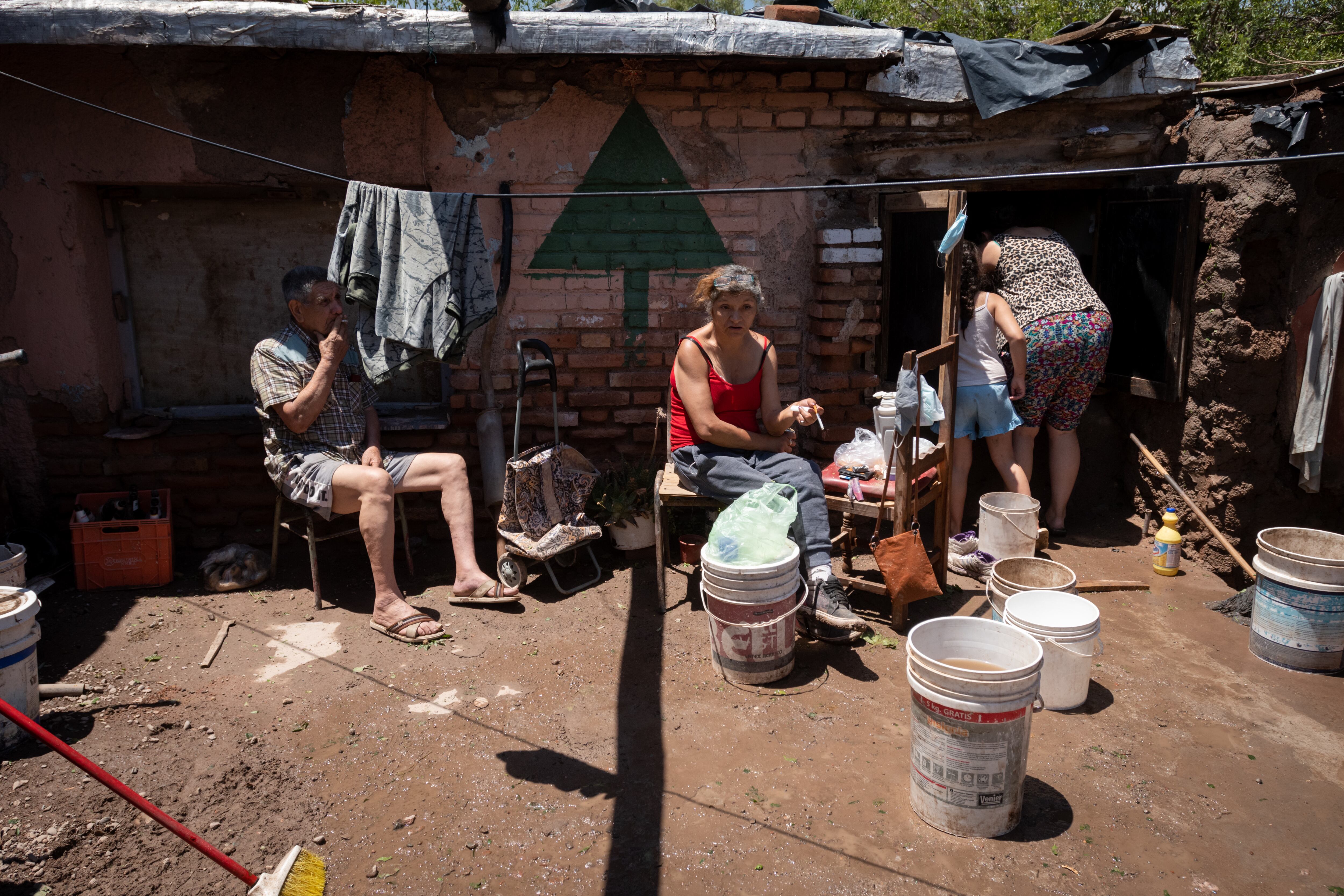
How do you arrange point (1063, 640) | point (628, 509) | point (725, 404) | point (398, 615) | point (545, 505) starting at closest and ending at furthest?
1. point (1063, 640)
2. point (398, 615)
3. point (725, 404)
4. point (545, 505)
5. point (628, 509)

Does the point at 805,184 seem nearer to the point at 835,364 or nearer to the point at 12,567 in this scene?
the point at 835,364

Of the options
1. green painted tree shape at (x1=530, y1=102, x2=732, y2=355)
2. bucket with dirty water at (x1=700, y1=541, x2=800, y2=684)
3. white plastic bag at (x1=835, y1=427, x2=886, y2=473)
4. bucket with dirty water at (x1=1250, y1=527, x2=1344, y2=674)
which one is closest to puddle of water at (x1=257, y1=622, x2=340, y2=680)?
bucket with dirty water at (x1=700, y1=541, x2=800, y2=684)

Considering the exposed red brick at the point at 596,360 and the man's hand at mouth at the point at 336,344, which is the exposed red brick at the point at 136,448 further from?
the exposed red brick at the point at 596,360

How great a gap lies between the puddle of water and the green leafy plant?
1.48 metres

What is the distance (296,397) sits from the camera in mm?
4449

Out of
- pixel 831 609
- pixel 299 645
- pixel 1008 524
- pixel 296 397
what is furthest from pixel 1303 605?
pixel 296 397

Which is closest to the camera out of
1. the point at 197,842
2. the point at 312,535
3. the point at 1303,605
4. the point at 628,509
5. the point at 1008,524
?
the point at 197,842

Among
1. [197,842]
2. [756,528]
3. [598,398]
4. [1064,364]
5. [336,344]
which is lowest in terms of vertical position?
[197,842]

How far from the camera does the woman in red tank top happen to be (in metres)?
4.26

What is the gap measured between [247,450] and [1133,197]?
5.45 m

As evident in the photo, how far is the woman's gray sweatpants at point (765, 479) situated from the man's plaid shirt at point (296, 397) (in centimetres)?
173

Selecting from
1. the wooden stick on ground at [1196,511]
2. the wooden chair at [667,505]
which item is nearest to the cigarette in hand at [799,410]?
the wooden chair at [667,505]

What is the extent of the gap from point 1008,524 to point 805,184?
2257 mm

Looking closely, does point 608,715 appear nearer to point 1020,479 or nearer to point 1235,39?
point 1020,479
